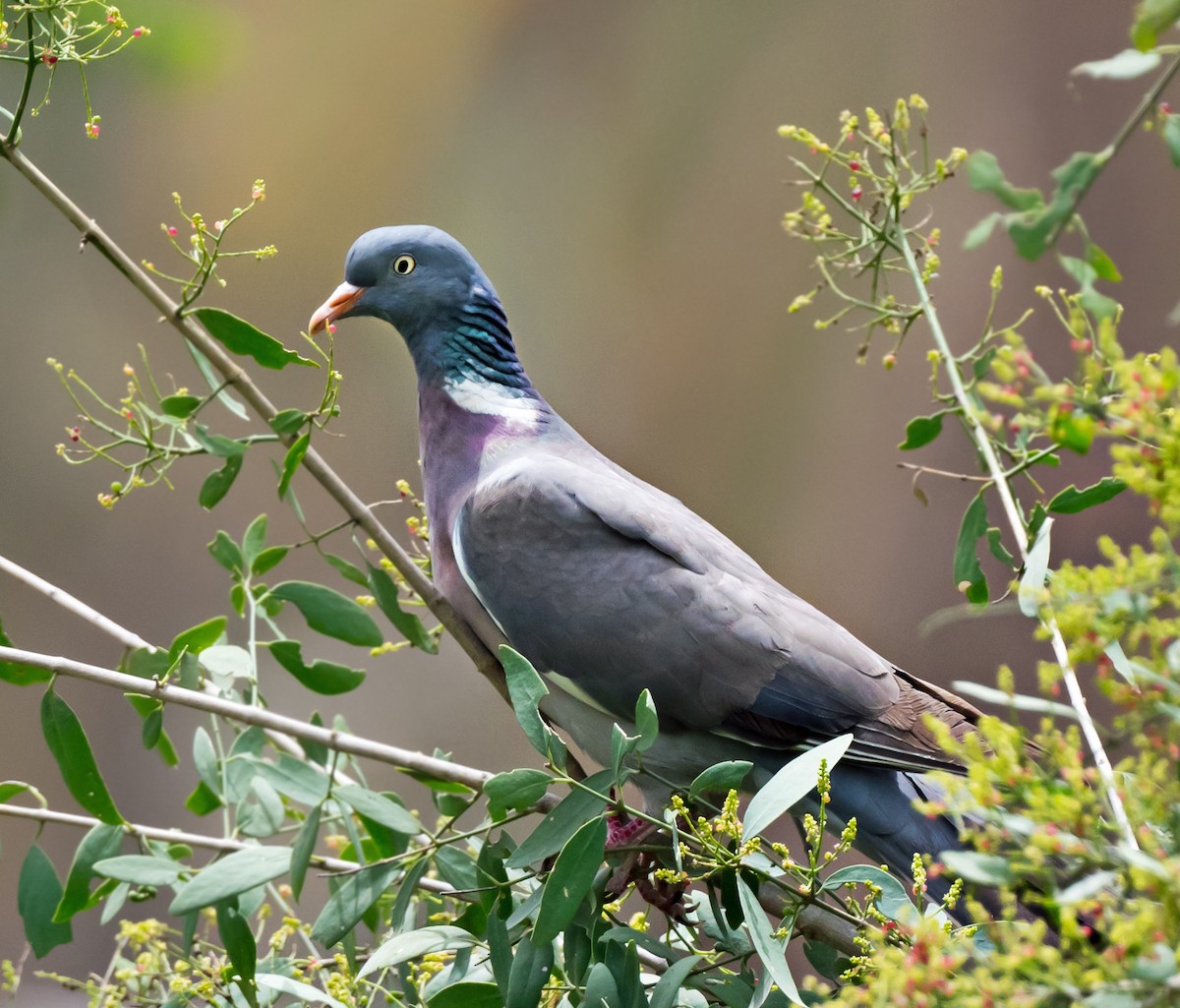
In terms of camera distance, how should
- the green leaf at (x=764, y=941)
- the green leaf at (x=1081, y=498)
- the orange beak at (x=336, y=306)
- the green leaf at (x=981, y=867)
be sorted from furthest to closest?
the orange beak at (x=336, y=306), the green leaf at (x=1081, y=498), the green leaf at (x=764, y=941), the green leaf at (x=981, y=867)

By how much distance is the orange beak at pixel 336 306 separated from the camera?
4.63 ft

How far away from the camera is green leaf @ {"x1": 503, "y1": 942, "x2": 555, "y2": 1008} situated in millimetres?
813

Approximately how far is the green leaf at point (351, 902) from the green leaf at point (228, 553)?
37cm

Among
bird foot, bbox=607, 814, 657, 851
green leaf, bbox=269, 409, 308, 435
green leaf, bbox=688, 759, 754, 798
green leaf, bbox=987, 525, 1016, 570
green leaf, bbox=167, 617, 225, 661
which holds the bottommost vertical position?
bird foot, bbox=607, 814, 657, 851

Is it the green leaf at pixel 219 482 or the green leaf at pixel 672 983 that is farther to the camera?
the green leaf at pixel 219 482

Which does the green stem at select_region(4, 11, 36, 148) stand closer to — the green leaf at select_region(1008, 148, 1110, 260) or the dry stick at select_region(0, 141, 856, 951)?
the dry stick at select_region(0, 141, 856, 951)

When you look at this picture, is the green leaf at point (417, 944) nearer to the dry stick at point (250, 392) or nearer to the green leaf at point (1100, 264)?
the dry stick at point (250, 392)

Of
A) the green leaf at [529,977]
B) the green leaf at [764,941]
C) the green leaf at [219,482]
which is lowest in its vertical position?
the green leaf at [529,977]

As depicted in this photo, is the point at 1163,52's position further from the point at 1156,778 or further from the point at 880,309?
the point at 880,309

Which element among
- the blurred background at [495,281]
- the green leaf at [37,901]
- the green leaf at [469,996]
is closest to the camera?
the green leaf at [469,996]

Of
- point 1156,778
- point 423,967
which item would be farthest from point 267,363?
point 1156,778

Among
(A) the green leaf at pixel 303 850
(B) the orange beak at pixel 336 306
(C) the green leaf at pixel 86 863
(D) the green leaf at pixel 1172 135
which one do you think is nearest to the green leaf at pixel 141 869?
(C) the green leaf at pixel 86 863

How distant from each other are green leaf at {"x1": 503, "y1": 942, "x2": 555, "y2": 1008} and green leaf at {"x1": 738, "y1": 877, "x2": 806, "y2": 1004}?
0.12 meters

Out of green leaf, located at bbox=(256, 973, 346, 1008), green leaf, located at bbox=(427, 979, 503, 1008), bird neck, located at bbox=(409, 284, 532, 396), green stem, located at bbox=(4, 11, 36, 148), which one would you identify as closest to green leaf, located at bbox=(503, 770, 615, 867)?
green leaf, located at bbox=(427, 979, 503, 1008)
